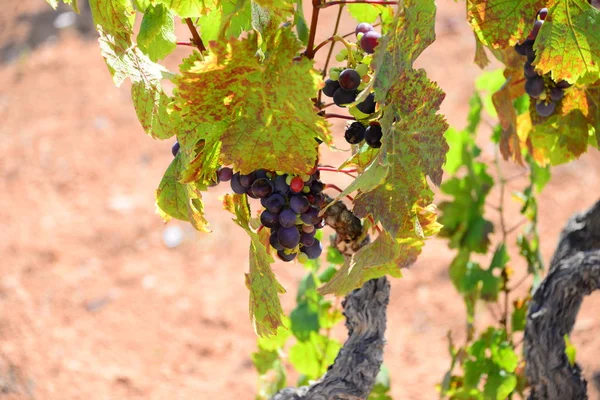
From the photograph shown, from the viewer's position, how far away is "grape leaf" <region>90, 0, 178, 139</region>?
0.92m

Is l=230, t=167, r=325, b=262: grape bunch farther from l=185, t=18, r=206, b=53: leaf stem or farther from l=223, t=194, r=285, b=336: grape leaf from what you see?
l=185, t=18, r=206, b=53: leaf stem

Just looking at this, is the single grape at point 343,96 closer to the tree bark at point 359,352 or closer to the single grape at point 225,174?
the single grape at point 225,174

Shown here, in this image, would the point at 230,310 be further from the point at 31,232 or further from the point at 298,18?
the point at 298,18

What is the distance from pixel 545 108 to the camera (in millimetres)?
1175

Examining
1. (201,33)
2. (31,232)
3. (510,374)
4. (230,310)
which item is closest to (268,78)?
(201,33)

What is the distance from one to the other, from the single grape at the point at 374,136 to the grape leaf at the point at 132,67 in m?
0.24

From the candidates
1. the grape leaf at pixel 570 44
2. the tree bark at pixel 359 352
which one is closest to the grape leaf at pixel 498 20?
the grape leaf at pixel 570 44

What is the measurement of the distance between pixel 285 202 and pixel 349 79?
18 centimetres

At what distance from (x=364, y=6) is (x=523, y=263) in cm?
196

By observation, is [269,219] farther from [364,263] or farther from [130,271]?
[130,271]

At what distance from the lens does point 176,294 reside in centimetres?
A: 297

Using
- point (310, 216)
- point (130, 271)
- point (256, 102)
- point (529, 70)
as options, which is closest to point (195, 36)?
point (256, 102)

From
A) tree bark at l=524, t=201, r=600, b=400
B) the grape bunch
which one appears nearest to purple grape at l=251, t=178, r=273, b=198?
the grape bunch

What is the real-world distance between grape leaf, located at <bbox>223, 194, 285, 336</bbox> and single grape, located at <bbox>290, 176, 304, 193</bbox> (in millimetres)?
75
